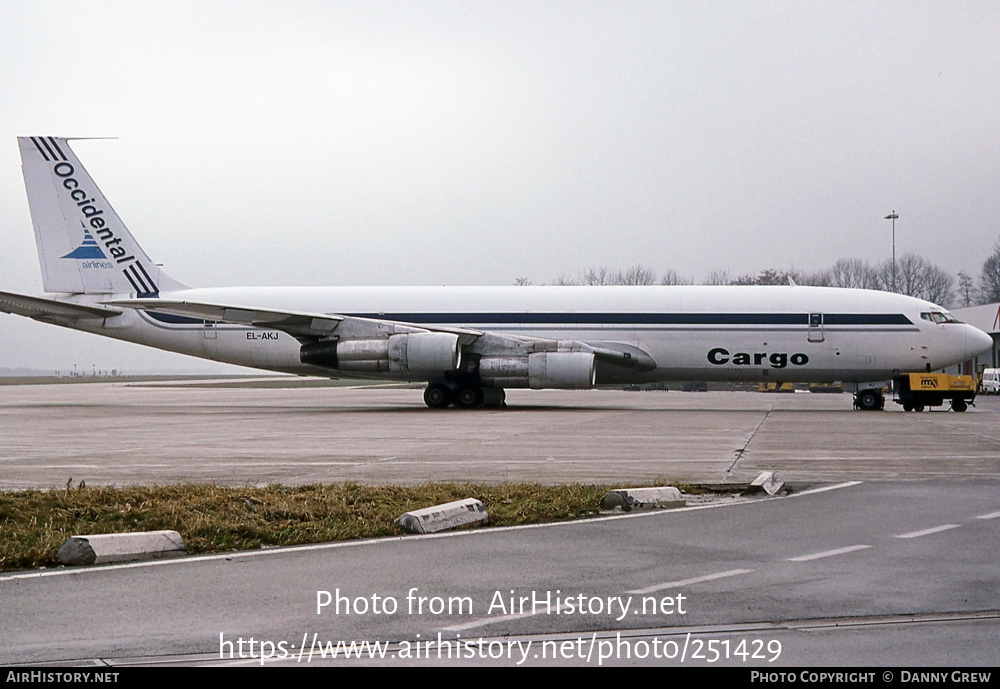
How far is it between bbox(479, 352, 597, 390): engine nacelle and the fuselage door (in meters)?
5.95

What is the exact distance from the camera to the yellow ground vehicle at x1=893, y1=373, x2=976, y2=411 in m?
28.5

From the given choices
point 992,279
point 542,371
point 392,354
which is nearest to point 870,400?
point 542,371

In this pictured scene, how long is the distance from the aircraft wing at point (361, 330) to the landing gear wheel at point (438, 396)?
58.4 inches

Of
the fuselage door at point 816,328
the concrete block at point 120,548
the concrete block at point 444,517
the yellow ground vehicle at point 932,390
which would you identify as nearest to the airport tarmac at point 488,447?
the yellow ground vehicle at point 932,390

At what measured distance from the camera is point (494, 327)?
29391mm

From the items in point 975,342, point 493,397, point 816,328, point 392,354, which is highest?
point 816,328

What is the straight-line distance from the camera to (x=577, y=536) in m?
7.83

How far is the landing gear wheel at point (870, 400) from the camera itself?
96.1ft

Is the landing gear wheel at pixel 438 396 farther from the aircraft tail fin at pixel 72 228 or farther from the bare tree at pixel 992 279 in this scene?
the bare tree at pixel 992 279

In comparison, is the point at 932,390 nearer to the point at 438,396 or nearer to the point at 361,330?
the point at 438,396

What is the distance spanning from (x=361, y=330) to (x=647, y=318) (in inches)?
313

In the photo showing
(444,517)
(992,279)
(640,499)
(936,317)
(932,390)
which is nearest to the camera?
(444,517)
